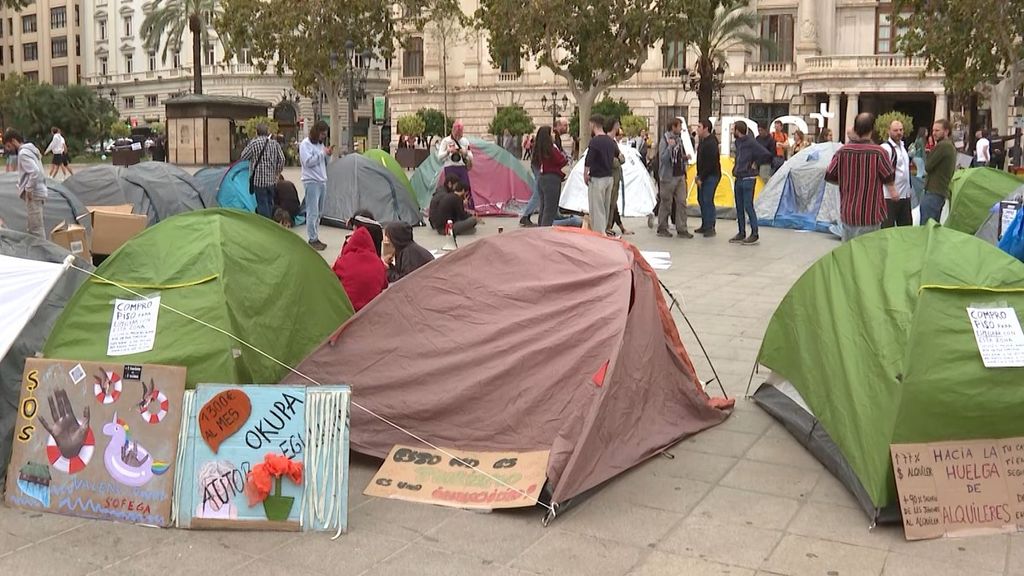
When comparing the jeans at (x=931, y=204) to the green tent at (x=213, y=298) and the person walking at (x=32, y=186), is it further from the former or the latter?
the person walking at (x=32, y=186)

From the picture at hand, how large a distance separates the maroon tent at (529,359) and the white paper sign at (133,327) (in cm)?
91

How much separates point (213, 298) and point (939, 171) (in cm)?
977

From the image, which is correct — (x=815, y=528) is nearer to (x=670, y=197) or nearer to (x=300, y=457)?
(x=300, y=457)

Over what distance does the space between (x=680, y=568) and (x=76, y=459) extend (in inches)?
116

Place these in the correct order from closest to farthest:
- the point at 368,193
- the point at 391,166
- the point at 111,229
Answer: the point at 111,229, the point at 368,193, the point at 391,166

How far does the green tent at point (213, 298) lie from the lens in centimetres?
557

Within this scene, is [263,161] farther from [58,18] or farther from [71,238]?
[58,18]

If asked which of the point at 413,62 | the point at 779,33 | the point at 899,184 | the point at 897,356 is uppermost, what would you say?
the point at 779,33

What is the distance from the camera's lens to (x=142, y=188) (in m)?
14.6

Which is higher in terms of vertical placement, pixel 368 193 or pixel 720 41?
pixel 720 41

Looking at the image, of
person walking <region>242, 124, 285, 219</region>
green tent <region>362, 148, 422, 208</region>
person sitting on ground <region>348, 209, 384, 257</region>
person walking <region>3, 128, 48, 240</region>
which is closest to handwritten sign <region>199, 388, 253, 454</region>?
person sitting on ground <region>348, 209, 384, 257</region>

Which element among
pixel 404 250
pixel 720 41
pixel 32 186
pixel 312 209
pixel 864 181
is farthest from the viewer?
pixel 720 41

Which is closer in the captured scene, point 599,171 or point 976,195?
point 976,195

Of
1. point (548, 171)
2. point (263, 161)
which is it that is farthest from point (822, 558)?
point (263, 161)
